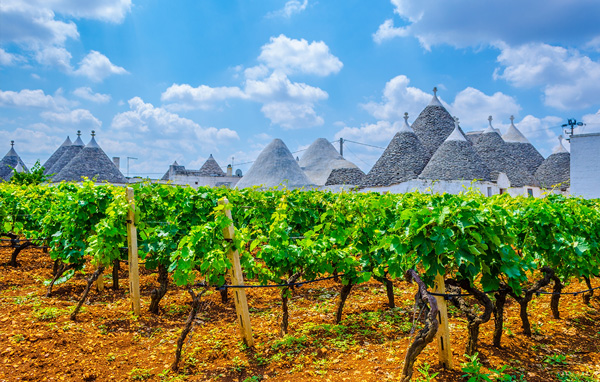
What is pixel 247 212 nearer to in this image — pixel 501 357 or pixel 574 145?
pixel 501 357

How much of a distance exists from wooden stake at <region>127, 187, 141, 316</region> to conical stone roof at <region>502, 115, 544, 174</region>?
3162 centimetres

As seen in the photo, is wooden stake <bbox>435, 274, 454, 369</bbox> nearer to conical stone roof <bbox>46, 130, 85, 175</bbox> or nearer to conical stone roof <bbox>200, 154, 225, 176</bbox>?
conical stone roof <bbox>46, 130, 85, 175</bbox>

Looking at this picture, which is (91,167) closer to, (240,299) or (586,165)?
(240,299)

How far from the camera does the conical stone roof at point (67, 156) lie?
31041 millimetres

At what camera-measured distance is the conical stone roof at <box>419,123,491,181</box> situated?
2262 cm

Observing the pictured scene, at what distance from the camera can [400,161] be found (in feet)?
81.2

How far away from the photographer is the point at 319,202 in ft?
25.7

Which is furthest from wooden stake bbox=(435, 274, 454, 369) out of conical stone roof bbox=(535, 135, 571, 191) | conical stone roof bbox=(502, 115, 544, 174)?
conical stone roof bbox=(502, 115, 544, 174)

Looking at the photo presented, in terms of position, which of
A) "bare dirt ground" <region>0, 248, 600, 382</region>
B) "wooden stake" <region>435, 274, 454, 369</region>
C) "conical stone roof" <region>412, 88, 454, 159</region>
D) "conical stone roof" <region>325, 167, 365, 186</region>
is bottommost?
"bare dirt ground" <region>0, 248, 600, 382</region>

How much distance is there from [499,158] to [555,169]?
385cm

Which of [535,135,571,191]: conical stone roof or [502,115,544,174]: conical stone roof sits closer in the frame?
[535,135,571,191]: conical stone roof

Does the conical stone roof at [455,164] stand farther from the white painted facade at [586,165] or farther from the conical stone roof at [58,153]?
the conical stone roof at [58,153]

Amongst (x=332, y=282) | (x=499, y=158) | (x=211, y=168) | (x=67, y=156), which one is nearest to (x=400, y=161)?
(x=499, y=158)

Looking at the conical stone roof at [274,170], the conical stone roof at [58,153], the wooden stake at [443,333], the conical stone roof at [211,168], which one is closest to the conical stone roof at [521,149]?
the conical stone roof at [274,170]
